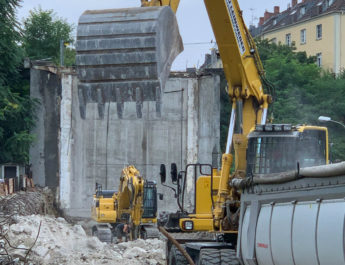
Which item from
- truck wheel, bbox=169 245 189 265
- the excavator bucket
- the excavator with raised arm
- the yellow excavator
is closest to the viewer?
the excavator with raised arm

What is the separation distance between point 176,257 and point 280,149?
98.6 inches

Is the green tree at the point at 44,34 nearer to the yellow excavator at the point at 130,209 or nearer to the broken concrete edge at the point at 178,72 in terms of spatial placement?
the broken concrete edge at the point at 178,72

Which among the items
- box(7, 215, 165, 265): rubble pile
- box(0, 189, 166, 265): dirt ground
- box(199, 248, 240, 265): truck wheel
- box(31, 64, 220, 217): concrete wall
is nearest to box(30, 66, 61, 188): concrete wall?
box(31, 64, 220, 217): concrete wall

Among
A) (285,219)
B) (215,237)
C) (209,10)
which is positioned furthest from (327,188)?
(209,10)

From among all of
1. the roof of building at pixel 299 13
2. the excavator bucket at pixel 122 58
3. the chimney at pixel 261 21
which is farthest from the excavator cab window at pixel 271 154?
the chimney at pixel 261 21

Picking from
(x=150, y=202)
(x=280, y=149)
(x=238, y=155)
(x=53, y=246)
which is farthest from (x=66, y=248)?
(x=280, y=149)

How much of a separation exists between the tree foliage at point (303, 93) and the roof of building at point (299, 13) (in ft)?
27.4

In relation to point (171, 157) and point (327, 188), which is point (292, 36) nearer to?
point (171, 157)

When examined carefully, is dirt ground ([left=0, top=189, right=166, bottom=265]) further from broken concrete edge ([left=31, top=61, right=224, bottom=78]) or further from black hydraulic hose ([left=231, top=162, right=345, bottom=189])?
broken concrete edge ([left=31, top=61, right=224, bottom=78])

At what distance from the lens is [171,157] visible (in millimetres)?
39531

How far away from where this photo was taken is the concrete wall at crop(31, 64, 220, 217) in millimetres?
39344

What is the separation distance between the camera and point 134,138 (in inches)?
1564

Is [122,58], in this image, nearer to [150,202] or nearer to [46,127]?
[150,202]

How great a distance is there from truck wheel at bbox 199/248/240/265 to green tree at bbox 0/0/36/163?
28158mm
